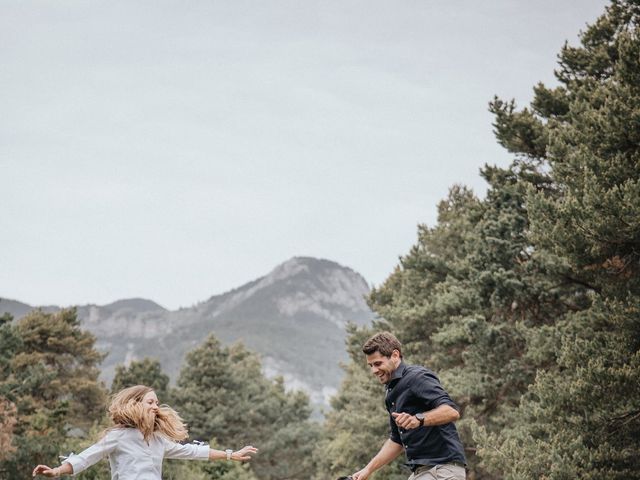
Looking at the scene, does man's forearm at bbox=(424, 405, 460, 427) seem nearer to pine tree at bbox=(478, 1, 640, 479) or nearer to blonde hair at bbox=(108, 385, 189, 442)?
blonde hair at bbox=(108, 385, 189, 442)

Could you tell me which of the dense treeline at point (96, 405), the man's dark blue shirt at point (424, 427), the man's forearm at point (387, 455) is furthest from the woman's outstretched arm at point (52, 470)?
the dense treeline at point (96, 405)

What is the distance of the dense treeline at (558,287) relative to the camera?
34.3ft

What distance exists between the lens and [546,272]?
14.8 metres

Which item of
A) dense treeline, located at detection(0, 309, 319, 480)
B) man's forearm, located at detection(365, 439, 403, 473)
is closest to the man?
man's forearm, located at detection(365, 439, 403, 473)

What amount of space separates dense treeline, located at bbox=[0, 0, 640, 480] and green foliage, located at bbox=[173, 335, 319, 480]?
1.85ft

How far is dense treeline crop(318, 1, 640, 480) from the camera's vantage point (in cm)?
1046

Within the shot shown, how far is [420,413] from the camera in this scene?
4324 mm

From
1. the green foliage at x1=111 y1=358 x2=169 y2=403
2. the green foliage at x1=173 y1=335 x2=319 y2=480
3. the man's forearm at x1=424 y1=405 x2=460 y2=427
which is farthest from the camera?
the green foliage at x1=111 y1=358 x2=169 y2=403

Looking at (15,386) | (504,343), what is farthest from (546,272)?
(15,386)

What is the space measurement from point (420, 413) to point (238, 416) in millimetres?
31675

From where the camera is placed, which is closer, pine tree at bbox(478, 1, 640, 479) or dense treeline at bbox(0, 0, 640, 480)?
pine tree at bbox(478, 1, 640, 479)

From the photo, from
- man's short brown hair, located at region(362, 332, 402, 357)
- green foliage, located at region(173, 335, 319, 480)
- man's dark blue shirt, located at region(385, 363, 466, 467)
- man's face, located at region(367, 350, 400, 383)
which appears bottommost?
green foliage, located at region(173, 335, 319, 480)

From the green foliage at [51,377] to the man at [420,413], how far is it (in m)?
Result: 19.0

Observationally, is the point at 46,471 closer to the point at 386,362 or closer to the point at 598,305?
the point at 386,362
